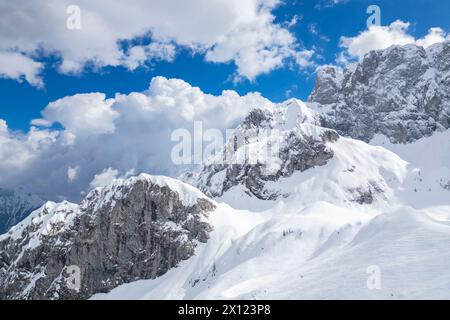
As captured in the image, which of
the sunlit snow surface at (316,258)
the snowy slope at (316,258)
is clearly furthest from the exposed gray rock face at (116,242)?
the snowy slope at (316,258)

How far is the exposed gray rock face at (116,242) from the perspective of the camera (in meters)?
183

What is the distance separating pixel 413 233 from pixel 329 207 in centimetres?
12324

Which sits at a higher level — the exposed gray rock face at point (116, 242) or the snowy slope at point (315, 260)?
the exposed gray rock face at point (116, 242)

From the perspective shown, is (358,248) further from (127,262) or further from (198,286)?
(127,262)

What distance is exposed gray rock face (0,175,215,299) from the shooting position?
600 feet

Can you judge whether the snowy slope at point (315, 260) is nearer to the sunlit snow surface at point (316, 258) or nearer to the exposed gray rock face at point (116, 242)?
the sunlit snow surface at point (316, 258)

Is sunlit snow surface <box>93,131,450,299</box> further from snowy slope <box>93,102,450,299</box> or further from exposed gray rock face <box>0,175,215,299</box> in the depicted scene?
exposed gray rock face <box>0,175,215,299</box>

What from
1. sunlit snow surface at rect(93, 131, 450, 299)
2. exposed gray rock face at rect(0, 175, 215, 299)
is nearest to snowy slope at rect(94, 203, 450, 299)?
sunlit snow surface at rect(93, 131, 450, 299)

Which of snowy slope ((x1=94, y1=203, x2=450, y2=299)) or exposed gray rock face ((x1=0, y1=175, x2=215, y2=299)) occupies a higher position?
exposed gray rock face ((x1=0, y1=175, x2=215, y2=299))

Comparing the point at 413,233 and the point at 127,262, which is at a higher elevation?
the point at 127,262

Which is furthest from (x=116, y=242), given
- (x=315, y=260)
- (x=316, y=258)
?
(x=315, y=260)
